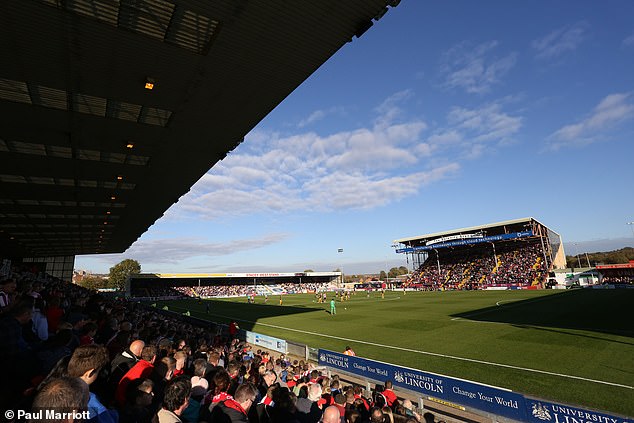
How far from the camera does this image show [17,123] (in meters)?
11.0

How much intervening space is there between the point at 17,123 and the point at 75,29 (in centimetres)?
637

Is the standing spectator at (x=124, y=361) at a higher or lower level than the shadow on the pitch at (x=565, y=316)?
higher

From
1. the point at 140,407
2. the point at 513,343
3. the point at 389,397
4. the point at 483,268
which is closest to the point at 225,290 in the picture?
the point at 483,268

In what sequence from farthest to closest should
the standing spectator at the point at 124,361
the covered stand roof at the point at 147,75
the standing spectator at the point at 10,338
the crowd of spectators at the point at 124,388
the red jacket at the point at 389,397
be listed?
the red jacket at the point at 389,397 → the covered stand roof at the point at 147,75 → the standing spectator at the point at 124,361 → the standing spectator at the point at 10,338 → the crowd of spectators at the point at 124,388

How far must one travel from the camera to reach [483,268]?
205 feet

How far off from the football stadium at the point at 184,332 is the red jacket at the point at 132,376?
0.02 m

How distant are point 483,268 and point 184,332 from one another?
6198 centimetres

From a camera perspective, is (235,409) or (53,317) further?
(53,317)

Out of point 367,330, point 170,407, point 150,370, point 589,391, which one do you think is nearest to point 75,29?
point 150,370

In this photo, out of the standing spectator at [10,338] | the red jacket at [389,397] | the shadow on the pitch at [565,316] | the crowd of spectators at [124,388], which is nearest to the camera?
the crowd of spectators at [124,388]

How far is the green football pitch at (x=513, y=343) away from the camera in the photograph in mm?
10469

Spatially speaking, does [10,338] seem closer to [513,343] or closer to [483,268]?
[513,343]

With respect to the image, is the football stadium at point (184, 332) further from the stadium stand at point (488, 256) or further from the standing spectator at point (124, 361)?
the stadium stand at point (488, 256)

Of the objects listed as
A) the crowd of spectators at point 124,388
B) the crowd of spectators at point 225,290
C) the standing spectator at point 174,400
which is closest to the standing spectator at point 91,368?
the crowd of spectators at point 124,388
